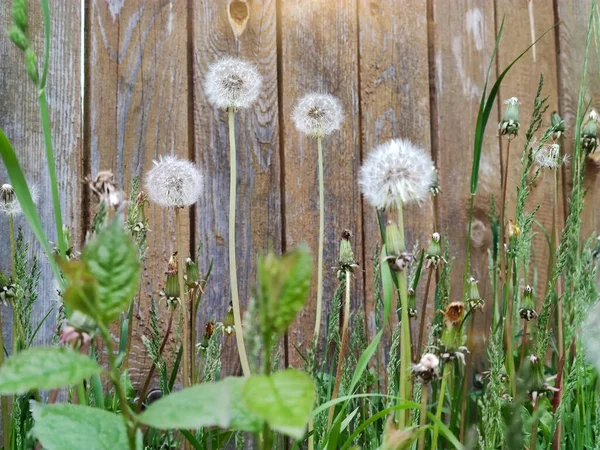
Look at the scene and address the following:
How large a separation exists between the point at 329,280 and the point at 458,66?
37.4 inches

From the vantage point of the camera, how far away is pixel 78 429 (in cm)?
36

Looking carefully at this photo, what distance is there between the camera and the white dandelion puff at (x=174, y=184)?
1.29 metres

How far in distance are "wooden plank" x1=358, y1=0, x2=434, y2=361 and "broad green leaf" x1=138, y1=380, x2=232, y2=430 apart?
2039 millimetres

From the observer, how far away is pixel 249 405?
0.26 meters

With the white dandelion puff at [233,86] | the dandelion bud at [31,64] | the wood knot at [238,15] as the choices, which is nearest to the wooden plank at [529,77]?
the wood knot at [238,15]

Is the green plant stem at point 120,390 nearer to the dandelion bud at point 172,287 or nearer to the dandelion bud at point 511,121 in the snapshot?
the dandelion bud at point 172,287

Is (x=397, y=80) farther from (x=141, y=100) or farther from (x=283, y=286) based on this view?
(x=283, y=286)

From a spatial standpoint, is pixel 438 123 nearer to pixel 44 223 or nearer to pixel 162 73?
pixel 162 73

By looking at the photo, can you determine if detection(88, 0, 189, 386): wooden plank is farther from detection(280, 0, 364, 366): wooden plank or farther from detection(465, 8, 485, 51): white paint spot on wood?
detection(465, 8, 485, 51): white paint spot on wood

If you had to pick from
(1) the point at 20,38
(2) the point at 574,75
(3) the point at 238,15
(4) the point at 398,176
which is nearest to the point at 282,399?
(1) the point at 20,38

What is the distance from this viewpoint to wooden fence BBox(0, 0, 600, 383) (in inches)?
78.8

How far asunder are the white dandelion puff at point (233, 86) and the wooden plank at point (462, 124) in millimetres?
1110

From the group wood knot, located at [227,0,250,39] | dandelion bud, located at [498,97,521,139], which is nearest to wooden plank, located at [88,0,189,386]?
wood knot, located at [227,0,250,39]

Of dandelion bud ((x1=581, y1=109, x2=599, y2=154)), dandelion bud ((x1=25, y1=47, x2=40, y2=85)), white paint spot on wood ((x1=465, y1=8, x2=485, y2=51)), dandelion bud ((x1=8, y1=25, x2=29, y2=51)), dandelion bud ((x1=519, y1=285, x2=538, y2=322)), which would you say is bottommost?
dandelion bud ((x1=519, y1=285, x2=538, y2=322))
